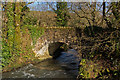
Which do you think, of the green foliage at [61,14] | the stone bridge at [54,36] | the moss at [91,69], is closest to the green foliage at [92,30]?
the stone bridge at [54,36]

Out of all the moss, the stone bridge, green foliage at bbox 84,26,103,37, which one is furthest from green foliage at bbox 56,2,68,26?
the moss

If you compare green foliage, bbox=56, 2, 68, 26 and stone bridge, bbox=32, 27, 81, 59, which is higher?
green foliage, bbox=56, 2, 68, 26

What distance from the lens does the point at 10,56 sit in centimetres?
698

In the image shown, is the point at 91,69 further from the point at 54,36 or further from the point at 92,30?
the point at 54,36

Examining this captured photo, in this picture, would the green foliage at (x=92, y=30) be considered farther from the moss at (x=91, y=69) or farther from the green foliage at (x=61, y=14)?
the green foliage at (x=61, y=14)

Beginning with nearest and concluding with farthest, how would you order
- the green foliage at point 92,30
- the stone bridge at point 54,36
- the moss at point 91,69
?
the moss at point 91,69
the green foliage at point 92,30
the stone bridge at point 54,36

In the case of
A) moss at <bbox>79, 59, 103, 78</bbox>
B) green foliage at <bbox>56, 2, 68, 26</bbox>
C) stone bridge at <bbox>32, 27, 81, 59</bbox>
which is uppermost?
green foliage at <bbox>56, 2, 68, 26</bbox>

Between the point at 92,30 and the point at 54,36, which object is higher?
the point at 92,30

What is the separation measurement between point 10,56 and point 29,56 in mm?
1491

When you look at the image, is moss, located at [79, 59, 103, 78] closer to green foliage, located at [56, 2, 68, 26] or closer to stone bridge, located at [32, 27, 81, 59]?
stone bridge, located at [32, 27, 81, 59]

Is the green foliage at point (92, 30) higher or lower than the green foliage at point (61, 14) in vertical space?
lower

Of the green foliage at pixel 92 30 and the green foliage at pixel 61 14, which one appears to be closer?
the green foliage at pixel 92 30

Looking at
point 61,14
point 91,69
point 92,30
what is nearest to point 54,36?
point 92,30

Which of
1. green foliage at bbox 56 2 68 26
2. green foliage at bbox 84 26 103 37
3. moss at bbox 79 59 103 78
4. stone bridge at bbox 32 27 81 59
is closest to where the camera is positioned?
moss at bbox 79 59 103 78
